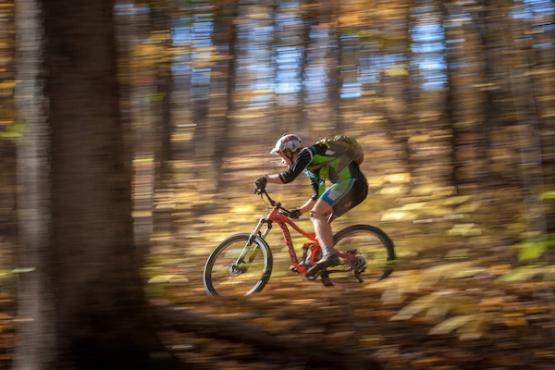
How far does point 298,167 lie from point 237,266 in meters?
1.38

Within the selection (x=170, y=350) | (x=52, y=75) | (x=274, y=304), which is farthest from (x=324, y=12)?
(x=170, y=350)

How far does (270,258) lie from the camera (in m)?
6.52

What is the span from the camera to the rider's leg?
6418 mm

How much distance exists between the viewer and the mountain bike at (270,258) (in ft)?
21.3

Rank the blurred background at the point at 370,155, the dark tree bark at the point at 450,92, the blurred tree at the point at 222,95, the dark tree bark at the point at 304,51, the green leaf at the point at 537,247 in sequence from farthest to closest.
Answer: the blurred tree at the point at 222,95 → the dark tree bark at the point at 304,51 → the dark tree bark at the point at 450,92 → the blurred background at the point at 370,155 → the green leaf at the point at 537,247

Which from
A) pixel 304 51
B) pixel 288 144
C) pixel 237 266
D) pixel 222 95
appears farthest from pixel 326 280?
pixel 222 95

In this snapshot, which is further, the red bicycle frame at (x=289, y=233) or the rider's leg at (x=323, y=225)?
the red bicycle frame at (x=289, y=233)

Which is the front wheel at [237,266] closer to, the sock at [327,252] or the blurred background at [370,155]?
the blurred background at [370,155]

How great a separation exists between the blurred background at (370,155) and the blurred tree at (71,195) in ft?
1.18

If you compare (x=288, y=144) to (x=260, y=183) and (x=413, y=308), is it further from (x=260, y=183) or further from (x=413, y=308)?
(x=413, y=308)

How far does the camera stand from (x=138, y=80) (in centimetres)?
751

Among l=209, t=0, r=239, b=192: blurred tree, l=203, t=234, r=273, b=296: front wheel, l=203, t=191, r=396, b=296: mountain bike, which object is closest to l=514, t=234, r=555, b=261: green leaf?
l=203, t=191, r=396, b=296: mountain bike

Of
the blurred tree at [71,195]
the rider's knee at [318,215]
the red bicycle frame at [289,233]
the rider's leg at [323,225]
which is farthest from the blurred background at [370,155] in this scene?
the rider's knee at [318,215]

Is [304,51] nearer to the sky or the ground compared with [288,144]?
nearer to the sky
